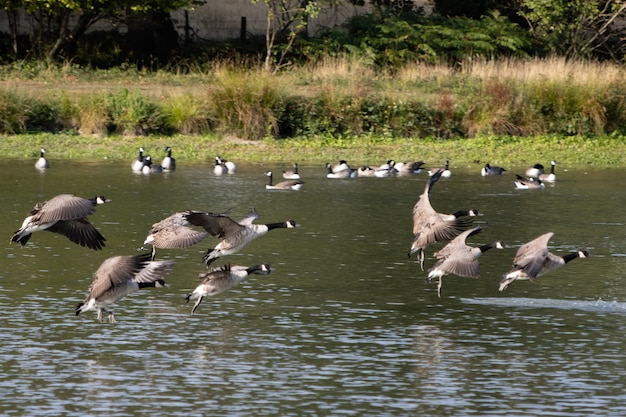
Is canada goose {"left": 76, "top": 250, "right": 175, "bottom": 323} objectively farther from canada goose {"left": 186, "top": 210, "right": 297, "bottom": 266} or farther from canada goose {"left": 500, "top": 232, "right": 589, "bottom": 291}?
canada goose {"left": 500, "top": 232, "right": 589, "bottom": 291}

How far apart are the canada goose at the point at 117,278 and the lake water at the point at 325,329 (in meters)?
0.36

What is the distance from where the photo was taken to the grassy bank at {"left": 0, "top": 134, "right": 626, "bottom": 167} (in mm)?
30906

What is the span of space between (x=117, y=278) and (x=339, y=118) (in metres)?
21.0

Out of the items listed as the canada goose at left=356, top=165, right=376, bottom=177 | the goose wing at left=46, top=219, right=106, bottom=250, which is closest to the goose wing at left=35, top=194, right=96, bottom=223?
the goose wing at left=46, top=219, right=106, bottom=250

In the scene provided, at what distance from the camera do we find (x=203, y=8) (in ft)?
170

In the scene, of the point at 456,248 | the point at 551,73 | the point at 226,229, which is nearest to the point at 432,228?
the point at 456,248

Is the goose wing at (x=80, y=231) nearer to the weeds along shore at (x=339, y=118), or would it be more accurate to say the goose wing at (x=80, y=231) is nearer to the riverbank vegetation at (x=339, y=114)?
the riverbank vegetation at (x=339, y=114)

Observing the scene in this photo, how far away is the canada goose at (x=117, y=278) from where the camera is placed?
13.4 metres

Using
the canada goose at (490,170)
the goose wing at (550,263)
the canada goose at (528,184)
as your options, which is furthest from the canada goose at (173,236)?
the canada goose at (490,170)

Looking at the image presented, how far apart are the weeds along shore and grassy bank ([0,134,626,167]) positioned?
0.13 feet

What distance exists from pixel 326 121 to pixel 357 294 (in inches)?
718

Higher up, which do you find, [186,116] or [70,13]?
[70,13]

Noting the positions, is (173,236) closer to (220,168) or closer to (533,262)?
(533,262)

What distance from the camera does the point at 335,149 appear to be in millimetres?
32344
